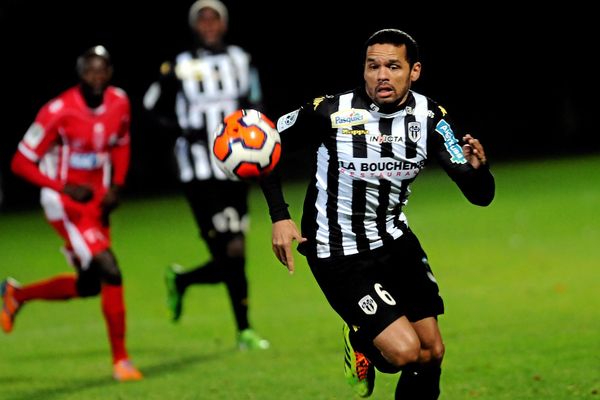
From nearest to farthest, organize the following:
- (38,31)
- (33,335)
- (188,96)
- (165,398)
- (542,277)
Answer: (165,398), (188,96), (33,335), (542,277), (38,31)

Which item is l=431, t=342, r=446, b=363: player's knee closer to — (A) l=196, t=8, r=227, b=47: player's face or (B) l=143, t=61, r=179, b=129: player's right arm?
(A) l=196, t=8, r=227, b=47: player's face

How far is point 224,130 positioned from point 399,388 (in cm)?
167

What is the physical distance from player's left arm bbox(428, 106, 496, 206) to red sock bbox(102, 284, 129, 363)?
349 centimetres

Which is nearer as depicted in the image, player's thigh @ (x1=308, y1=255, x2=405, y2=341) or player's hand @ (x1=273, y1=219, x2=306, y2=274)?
player's hand @ (x1=273, y1=219, x2=306, y2=274)

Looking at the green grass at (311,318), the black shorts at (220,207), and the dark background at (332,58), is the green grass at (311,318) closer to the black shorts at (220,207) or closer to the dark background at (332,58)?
the black shorts at (220,207)

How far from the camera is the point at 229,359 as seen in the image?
407 inches

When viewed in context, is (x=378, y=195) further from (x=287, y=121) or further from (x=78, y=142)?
(x=78, y=142)

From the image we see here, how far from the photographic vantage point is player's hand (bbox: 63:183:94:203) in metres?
→ 10.2

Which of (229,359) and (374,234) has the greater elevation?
(374,234)

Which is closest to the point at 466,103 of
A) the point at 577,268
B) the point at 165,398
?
the point at 577,268

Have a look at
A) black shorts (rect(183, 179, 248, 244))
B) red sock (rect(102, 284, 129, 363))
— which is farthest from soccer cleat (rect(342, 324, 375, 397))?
black shorts (rect(183, 179, 248, 244))

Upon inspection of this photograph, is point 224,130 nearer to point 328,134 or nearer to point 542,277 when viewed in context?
point 328,134

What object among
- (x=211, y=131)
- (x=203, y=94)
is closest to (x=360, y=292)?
(x=211, y=131)

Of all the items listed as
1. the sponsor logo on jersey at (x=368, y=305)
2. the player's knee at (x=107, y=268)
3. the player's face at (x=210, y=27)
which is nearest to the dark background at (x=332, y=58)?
the player's face at (x=210, y=27)
